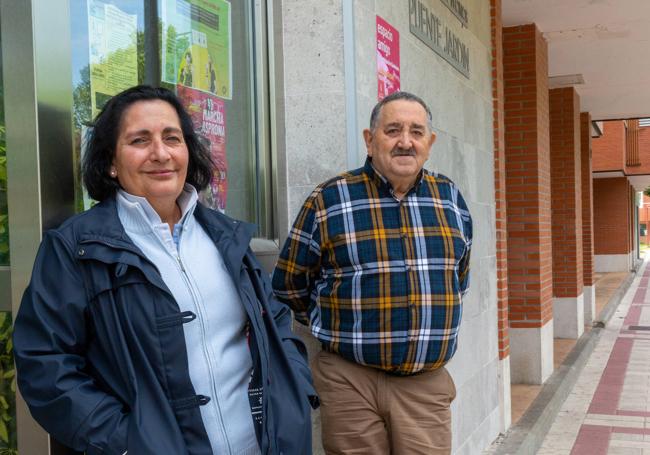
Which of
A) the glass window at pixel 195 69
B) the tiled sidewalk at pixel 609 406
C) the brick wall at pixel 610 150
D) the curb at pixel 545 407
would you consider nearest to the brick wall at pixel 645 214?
the brick wall at pixel 610 150

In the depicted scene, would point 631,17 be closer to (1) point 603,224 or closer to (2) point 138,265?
(2) point 138,265

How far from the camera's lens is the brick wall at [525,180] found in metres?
8.12

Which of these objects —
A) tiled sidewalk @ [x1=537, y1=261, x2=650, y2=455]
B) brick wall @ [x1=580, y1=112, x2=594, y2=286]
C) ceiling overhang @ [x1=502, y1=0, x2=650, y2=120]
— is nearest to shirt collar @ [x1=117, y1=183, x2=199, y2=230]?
tiled sidewalk @ [x1=537, y1=261, x2=650, y2=455]

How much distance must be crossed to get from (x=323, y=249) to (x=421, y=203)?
0.45 m

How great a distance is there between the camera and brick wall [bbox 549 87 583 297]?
11141 mm

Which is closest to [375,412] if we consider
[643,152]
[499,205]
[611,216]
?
[499,205]

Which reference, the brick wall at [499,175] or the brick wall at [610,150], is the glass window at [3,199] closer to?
the brick wall at [499,175]

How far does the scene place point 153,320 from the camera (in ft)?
6.11

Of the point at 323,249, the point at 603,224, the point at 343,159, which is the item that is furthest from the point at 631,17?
the point at 603,224

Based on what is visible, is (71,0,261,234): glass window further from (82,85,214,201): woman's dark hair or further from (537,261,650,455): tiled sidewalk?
(537,261,650,455): tiled sidewalk

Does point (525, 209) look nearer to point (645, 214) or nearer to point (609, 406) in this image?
point (609, 406)

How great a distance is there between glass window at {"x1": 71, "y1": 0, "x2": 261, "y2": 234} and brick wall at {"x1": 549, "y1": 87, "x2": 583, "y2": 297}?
336 inches

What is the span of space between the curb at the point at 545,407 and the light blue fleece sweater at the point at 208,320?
393cm

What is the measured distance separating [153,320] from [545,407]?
5915mm
